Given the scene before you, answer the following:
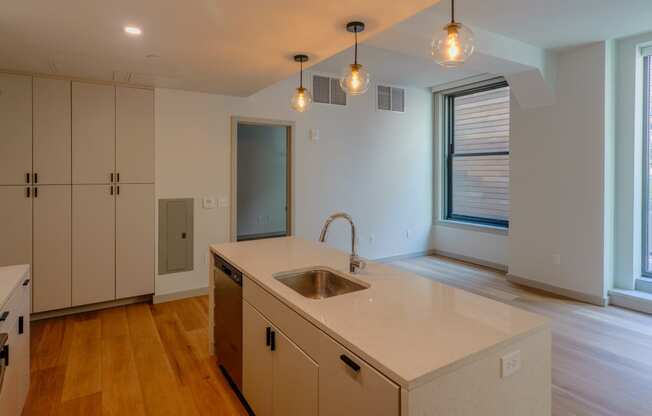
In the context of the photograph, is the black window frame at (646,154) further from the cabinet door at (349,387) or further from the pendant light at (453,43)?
the cabinet door at (349,387)

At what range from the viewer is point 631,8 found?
3.17 m

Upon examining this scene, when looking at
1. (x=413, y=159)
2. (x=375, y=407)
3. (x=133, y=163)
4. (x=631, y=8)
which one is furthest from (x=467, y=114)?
(x=375, y=407)

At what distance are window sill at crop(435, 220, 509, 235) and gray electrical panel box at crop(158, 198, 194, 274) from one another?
4118mm

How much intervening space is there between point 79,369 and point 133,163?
2090mm

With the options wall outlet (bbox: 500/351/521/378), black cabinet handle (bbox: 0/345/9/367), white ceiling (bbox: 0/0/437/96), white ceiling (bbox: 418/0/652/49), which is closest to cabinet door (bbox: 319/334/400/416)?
wall outlet (bbox: 500/351/521/378)

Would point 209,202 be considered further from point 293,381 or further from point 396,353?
point 396,353

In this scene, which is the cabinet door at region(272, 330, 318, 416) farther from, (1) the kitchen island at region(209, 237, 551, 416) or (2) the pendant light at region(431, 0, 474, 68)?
(2) the pendant light at region(431, 0, 474, 68)

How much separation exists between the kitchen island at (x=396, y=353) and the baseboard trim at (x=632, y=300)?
10.8 feet

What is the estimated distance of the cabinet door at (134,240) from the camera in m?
3.96

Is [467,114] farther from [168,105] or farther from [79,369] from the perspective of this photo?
[79,369]

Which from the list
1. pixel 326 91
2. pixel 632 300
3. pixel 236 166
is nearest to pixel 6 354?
pixel 236 166

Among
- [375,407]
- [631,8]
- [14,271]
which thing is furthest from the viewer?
[631,8]

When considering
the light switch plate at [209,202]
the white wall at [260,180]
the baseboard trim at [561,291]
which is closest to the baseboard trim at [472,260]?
the baseboard trim at [561,291]

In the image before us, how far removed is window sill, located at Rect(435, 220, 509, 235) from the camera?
544 centimetres
